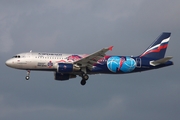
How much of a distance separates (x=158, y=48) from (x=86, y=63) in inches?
482

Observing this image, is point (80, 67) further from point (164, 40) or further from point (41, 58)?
point (164, 40)

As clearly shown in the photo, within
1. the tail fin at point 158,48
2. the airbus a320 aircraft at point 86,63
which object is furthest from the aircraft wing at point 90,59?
the tail fin at point 158,48

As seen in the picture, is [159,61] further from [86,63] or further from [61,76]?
[61,76]

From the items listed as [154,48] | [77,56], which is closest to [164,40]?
[154,48]

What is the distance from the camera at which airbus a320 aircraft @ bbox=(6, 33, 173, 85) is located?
6875cm

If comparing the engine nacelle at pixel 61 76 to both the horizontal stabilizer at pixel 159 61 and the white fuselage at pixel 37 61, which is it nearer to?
the white fuselage at pixel 37 61

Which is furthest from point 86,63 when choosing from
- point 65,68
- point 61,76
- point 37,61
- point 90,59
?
point 37,61

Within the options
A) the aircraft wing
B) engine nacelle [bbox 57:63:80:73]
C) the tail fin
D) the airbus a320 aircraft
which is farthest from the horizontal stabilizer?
engine nacelle [bbox 57:63:80:73]

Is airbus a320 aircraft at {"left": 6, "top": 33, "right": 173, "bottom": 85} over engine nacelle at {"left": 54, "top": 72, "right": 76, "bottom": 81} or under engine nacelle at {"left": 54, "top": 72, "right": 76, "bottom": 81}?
over

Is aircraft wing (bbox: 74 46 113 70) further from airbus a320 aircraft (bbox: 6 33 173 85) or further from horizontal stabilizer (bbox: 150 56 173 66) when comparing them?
horizontal stabilizer (bbox: 150 56 173 66)

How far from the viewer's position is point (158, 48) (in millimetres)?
75750

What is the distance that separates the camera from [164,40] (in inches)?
3024

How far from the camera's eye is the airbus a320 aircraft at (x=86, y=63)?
226ft

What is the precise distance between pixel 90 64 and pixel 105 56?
2.63 metres
